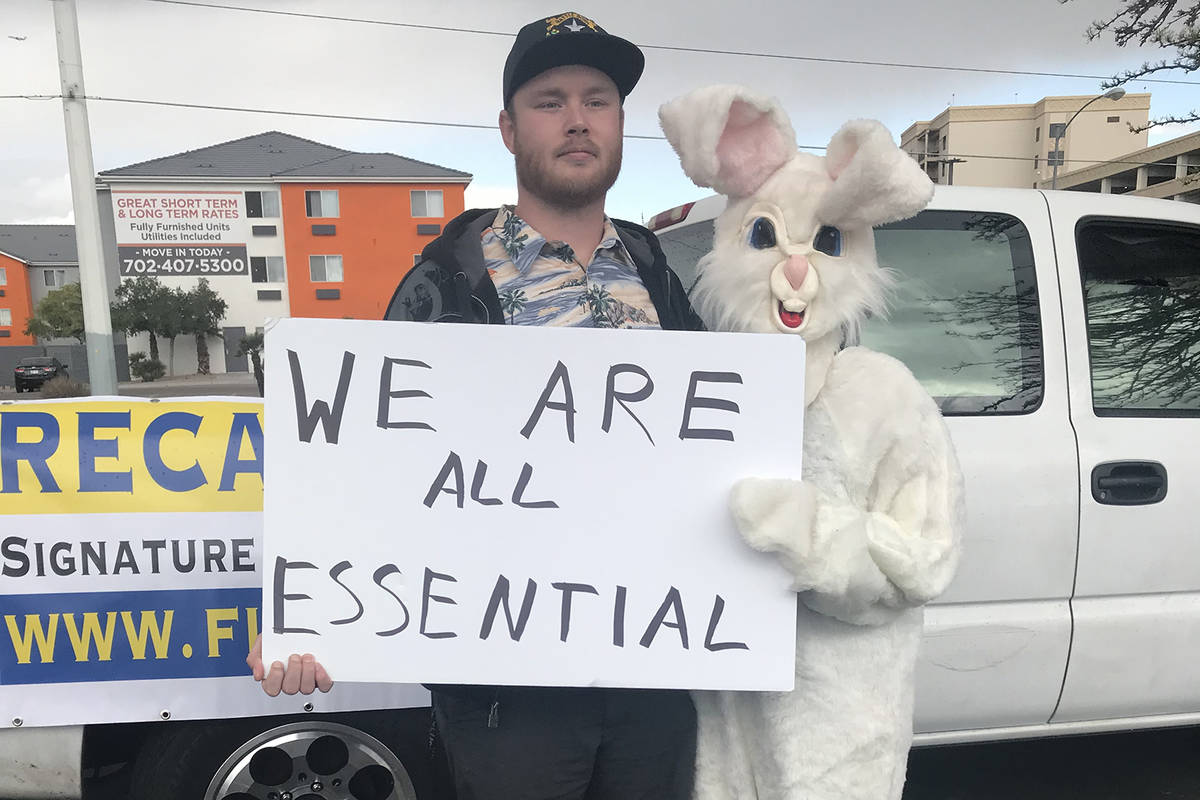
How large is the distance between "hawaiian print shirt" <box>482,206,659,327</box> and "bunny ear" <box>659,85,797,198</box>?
0.30 m

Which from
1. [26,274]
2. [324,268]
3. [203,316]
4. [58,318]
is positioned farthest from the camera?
[26,274]

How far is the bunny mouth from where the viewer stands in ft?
4.07

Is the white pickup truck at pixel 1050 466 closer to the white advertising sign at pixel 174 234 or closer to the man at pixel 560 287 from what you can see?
the man at pixel 560 287

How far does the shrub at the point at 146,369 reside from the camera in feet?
101

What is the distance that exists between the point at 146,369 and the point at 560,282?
113ft

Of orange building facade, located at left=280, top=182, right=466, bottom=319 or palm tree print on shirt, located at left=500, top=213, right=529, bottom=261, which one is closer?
palm tree print on shirt, located at left=500, top=213, right=529, bottom=261

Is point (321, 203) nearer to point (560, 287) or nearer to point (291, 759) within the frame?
point (291, 759)

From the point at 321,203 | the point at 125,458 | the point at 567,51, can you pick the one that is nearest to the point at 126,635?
the point at 125,458

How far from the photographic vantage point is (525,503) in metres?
1.23

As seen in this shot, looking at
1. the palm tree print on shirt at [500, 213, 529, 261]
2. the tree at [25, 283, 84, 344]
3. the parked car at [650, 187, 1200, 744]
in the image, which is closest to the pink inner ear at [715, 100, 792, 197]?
the palm tree print on shirt at [500, 213, 529, 261]

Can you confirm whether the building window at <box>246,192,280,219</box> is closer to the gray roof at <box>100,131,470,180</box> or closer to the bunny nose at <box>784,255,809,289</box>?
the gray roof at <box>100,131,470,180</box>

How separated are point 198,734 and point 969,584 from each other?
6.84 ft

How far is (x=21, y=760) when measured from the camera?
184 cm

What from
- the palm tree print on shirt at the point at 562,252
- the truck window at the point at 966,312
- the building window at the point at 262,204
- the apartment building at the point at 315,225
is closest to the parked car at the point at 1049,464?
the truck window at the point at 966,312
